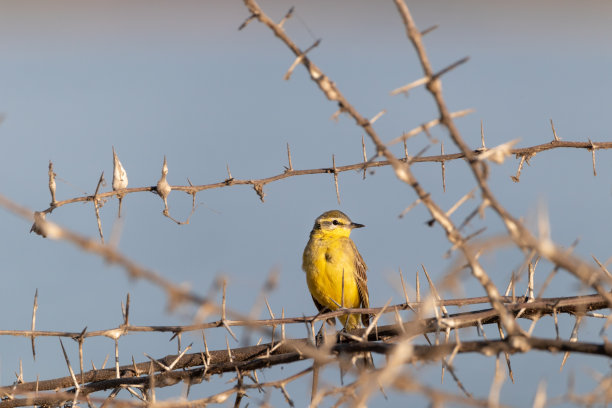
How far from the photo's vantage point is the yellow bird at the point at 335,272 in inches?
341

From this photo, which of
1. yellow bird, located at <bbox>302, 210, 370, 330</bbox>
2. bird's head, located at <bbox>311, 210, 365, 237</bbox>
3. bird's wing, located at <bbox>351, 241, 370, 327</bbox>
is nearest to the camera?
yellow bird, located at <bbox>302, 210, 370, 330</bbox>

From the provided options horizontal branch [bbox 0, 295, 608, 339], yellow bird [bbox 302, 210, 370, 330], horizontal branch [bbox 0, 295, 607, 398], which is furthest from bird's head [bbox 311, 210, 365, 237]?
horizontal branch [bbox 0, 295, 608, 339]

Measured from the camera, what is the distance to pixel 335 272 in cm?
866

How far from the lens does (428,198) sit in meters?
2.24

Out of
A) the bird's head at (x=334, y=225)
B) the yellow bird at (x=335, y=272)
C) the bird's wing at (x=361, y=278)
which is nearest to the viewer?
the yellow bird at (x=335, y=272)

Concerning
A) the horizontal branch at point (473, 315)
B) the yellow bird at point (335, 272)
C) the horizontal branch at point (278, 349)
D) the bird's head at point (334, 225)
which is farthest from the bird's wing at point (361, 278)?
the horizontal branch at point (473, 315)

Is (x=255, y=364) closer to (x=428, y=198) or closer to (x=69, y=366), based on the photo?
(x=69, y=366)

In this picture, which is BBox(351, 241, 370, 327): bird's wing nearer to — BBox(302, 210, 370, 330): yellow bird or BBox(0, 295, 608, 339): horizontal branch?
BBox(302, 210, 370, 330): yellow bird

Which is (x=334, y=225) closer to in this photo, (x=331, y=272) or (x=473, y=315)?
(x=331, y=272)

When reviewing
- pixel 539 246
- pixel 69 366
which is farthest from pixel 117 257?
pixel 69 366

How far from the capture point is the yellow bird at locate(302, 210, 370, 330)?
8.66 meters

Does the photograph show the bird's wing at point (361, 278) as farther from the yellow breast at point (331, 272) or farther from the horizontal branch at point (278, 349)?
the horizontal branch at point (278, 349)

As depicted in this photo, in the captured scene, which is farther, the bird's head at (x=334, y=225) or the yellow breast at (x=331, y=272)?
the bird's head at (x=334, y=225)

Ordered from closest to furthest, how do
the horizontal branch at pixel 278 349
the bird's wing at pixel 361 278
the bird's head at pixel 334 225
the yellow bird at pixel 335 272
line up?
the horizontal branch at pixel 278 349, the yellow bird at pixel 335 272, the bird's wing at pixel 361 278, the bird's head at pixel 334 225
